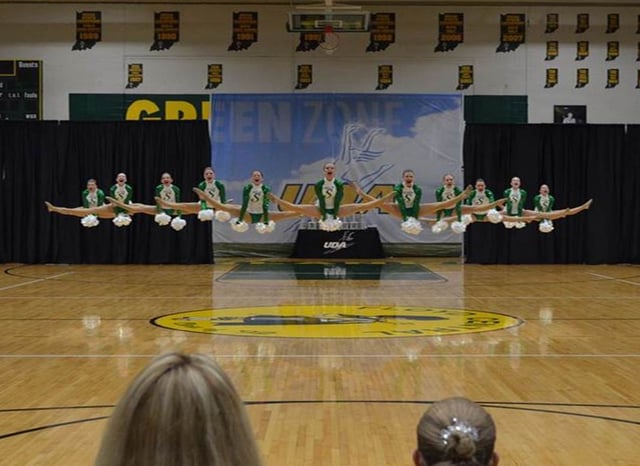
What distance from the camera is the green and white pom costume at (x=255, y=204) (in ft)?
44.7

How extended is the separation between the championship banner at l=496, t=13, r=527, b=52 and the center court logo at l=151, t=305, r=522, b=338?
45.1 feet

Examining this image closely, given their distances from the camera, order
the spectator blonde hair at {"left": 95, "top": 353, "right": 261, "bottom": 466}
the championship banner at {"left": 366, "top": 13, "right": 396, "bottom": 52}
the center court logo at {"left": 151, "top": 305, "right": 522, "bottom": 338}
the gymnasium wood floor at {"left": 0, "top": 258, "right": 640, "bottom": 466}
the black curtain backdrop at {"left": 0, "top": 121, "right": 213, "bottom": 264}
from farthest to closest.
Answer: the championship banner at {"left": 366, "top": 13, "right": 396, "bottom": 52} → the black curtain backdrop at {"left": 0, "top": 121, "right": 213, "bottom": 264} → the center court logo at {"left": 151, "top": 305, "right": 522, "bottom": 338} → the gymnasium wood floor at {"left": 0, "top": 258, "right": 640, "bottom": 466} → the spectator blonde hair at {"left": 95, "top": 353, "right": 261, "bottom": 466}

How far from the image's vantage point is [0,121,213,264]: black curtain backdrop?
82.2 ft

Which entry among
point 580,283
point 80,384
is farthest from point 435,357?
point 580,283

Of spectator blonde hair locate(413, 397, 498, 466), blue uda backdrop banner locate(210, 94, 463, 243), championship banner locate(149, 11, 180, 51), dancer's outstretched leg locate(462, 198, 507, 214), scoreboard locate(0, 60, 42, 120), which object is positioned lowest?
spectator blonde hair locate(413, 397, 498, 466)

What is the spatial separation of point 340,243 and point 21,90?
10.5m

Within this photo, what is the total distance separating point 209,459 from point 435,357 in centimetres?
824

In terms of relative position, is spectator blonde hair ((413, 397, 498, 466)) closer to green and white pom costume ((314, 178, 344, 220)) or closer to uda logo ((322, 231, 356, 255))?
green and white pom costume ((314, 178, 344, 220))

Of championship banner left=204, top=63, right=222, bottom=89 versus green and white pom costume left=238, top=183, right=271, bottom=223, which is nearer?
green and white pom costume left=238, top=183, right=271, bottom=223

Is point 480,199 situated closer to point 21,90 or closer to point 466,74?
point 466,74

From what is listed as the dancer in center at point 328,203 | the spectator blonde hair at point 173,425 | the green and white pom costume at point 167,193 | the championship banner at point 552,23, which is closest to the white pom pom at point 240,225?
the dancer in center at point 328,203

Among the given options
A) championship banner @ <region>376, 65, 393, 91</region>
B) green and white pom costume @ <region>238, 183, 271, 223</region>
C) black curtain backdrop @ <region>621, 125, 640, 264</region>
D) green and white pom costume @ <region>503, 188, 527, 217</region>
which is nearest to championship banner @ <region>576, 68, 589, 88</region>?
black curtain backdrop @ <region>621, 125, 640, 264</region>

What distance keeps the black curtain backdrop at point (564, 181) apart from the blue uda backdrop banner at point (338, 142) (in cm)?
86

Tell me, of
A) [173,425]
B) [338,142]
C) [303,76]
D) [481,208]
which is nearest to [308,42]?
[303,76]
